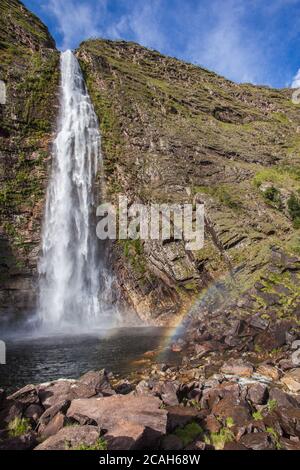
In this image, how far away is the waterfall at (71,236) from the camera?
116 feet

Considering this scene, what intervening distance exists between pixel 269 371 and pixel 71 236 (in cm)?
2589

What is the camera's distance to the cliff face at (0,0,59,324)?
1364 inches

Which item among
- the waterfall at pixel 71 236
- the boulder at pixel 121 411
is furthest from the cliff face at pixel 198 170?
the boulder at pixel 121 411

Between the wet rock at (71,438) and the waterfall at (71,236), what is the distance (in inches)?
1012

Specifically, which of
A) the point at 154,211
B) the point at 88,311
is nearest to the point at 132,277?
the point at 88,311

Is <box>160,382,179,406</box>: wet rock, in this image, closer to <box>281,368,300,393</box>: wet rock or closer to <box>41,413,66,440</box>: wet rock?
<box>41,413,66,440</box>: wet rock

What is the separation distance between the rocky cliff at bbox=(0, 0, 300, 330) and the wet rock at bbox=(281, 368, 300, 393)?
27.3 ft

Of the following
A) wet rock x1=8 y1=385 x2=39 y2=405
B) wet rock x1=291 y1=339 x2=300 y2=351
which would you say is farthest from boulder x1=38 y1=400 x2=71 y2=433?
wet rock x1=291 y1=339 x2=300 y2=351

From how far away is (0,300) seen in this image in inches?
1318

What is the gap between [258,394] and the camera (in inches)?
505

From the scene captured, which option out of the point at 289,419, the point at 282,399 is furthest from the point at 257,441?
the point at 282,399

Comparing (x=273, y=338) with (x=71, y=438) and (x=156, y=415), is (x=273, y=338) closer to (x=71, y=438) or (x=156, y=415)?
(x=156, y=415)

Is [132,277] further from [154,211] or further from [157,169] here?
[157,169]

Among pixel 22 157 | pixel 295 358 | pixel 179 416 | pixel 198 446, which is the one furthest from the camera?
pixel 22 157
